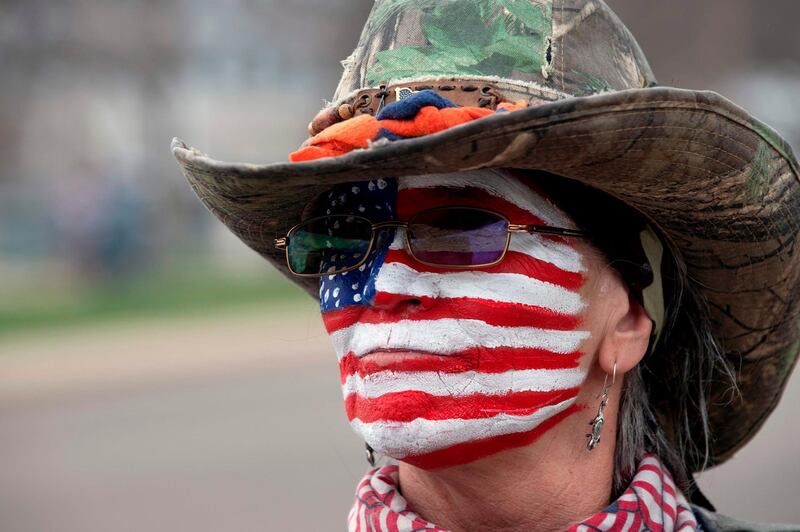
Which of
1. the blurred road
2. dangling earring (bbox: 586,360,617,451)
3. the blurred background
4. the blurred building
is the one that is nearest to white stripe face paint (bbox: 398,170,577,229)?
dangling earring (bbox: 586,360,617,451)

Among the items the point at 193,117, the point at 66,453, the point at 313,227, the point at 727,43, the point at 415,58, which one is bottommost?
the point at 66,453

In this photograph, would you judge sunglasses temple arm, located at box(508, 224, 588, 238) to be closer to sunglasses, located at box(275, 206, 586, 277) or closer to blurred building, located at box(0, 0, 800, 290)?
sunglasses, located at box(275, 206, 586, 277)

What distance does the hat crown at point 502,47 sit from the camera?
6.63 ft

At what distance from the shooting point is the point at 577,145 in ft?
5.90

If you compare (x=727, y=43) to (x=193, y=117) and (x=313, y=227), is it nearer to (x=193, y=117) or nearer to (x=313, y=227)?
(x=193, y=117)

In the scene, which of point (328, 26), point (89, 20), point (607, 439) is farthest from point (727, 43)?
point (607, 439)

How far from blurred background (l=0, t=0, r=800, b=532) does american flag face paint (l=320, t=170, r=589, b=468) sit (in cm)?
91

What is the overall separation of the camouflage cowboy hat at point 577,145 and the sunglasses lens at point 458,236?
15 cm

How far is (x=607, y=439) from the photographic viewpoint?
7.29 ft

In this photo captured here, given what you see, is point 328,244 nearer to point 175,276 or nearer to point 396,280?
point 396,280

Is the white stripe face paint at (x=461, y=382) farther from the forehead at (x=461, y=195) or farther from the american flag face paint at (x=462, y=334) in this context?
the forehead at (x=461, y=195)

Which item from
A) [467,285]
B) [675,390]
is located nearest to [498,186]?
[467,285]

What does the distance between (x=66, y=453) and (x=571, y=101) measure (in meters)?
7.36

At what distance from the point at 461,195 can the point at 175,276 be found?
15.0 m
